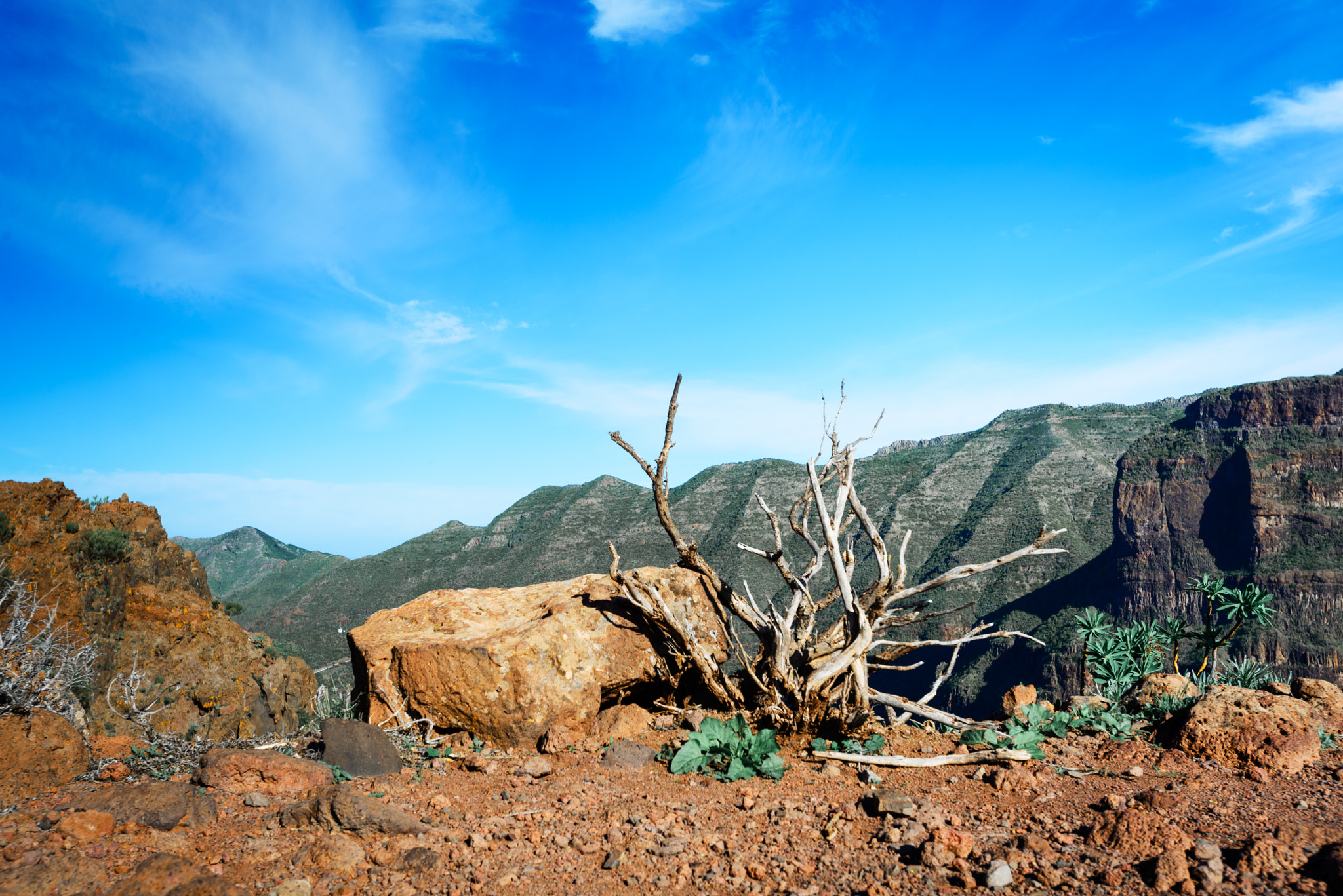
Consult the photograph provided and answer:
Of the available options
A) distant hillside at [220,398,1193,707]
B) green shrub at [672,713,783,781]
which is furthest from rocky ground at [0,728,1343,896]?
distant hillside at [220,398,1193,707]

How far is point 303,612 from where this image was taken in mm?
69312

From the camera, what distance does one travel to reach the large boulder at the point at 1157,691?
19.4 ft

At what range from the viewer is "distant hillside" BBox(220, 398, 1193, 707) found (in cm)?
7262

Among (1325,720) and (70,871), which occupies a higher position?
(70,871)

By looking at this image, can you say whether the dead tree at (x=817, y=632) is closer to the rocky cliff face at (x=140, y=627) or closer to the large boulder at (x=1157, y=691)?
the large boulder at (x=1157, y=691)

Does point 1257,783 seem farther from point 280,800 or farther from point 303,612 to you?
point 303,612

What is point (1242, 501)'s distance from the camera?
271 feet

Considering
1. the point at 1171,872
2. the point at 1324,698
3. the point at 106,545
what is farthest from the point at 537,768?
the point at 106,545

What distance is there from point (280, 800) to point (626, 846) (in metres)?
Result: 2.20

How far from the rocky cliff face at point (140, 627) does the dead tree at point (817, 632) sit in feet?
22.3

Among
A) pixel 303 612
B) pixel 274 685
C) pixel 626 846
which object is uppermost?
pixel 626 846

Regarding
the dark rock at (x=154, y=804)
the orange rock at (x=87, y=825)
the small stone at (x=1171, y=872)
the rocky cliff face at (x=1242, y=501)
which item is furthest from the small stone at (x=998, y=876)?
the rocky cliff face at (x=1242, y=501)

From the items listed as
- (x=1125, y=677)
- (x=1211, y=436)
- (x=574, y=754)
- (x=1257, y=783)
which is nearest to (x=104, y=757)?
(x=574, y=754)

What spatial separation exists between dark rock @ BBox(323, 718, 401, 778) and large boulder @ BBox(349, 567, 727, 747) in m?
0.75
